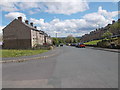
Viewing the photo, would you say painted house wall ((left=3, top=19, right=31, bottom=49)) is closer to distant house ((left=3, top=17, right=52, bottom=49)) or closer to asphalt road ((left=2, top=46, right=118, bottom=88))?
distant house ((left=3, top=17, right=52, bottom=49))

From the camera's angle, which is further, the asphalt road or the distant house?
the distant house

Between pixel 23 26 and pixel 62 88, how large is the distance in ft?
135

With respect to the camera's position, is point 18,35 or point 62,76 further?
point 18,35

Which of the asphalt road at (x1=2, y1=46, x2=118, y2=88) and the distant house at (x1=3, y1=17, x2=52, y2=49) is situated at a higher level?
the distant house at (x1=3, y1=17, x2=52, y2=49)

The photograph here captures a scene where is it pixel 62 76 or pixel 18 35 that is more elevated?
pixel 18 35

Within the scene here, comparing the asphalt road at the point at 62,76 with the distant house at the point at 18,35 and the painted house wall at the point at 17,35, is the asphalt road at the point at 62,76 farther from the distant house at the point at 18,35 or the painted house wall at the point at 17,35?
the painted house wall at the point at 17,35

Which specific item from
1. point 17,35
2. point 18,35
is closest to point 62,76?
point 18,35

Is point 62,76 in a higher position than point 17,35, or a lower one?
lower

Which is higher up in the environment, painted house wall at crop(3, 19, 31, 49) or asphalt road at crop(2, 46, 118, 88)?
painted house wall at crop(3, 19, 31, 49)

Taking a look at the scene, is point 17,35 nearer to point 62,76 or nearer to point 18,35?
point 18,35

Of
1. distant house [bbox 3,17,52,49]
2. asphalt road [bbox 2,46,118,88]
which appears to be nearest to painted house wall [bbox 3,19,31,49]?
distant house [bbox 3,17,52,49]

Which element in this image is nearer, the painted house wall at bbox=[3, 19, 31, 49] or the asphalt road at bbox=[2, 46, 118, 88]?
the asphalt road at bbox=[2, 46, 118, 88]

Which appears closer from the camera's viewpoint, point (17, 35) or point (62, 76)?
point (62, 76)

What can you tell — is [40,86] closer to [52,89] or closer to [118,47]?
[52,89]
